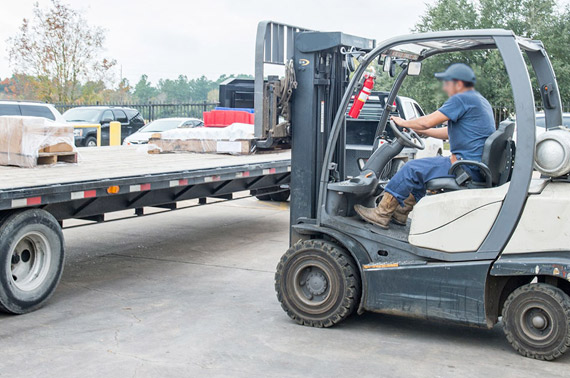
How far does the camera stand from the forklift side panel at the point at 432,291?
5.39 m

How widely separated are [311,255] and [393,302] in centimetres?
79

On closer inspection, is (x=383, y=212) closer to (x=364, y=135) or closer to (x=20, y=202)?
(x=20, y=202)

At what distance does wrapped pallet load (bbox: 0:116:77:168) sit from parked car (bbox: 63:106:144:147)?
15151mm

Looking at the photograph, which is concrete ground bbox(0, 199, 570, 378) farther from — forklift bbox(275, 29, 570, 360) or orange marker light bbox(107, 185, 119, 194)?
orange marker light bbox(107, 185, 119, 194)

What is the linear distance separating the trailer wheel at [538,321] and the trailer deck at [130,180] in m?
3.91

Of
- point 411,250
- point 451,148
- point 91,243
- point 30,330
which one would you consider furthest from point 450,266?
point 91,243

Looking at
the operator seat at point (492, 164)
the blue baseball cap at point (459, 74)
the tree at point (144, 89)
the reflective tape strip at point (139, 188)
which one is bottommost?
the reflective tape strip at point (139, 188)

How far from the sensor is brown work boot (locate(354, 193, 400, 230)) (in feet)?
19.4

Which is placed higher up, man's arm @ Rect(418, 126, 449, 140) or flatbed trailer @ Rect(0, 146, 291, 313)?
man's arm @ Rect(418, 126, 449, 140)

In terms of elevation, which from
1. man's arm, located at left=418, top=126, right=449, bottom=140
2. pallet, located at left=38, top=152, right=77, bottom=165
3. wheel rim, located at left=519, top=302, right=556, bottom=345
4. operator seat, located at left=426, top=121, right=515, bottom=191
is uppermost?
man's arm, located at left=418, top=126, right=449, bottom=140

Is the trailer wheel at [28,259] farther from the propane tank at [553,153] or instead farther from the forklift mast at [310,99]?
the propane tank at [553,153]

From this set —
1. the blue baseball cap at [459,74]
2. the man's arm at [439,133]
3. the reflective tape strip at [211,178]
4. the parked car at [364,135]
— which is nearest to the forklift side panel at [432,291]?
the man's arm at [439,133]

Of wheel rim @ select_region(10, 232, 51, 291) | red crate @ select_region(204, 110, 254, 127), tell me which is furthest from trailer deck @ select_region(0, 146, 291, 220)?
red crate @ select_region(204, 110, 254, 127)

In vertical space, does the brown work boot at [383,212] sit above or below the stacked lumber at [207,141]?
below
